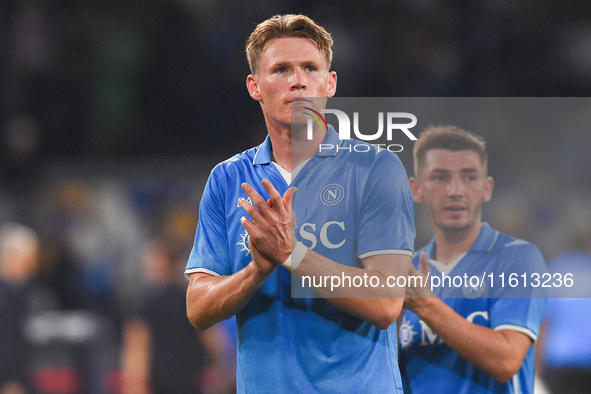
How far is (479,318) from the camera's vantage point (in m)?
3.01

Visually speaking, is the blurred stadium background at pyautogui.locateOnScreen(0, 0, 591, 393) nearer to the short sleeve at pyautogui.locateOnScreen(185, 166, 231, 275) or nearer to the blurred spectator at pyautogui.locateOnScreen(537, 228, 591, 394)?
the blurred spectator at pyautogui.locateOnScreen(537, 228, 591, 394)

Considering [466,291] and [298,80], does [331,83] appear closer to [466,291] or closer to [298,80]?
[298,80]

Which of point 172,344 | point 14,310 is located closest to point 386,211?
point 172,344

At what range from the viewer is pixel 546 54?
27.1ft

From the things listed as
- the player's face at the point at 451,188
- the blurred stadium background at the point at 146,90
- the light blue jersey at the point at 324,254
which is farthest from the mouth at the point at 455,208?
the blurred stadium background at the point at 146,90

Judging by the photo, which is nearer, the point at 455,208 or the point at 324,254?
the point at 324,254

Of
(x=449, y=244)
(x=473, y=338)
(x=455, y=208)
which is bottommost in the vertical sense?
(x=473, y=338)

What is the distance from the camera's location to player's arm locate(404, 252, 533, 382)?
2.79 meters


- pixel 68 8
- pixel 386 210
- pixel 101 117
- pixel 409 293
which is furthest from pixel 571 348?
pixel 68 8

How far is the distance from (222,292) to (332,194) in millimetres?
526

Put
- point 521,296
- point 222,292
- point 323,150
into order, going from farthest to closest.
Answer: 1. point 521,296
2. point 323,150
3. point 222,292

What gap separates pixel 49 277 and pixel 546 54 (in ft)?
19.4

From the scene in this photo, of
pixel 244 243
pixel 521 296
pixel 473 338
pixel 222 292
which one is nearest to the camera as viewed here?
pixel 222 292

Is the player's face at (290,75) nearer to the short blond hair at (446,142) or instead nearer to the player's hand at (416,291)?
the short blond hair at (446,142)
